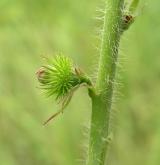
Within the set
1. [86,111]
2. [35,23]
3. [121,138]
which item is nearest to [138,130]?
[121,138]

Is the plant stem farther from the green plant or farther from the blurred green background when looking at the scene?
the blurred green background

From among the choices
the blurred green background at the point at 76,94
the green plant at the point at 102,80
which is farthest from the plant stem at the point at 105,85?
the blurred green background at the point at 76,94

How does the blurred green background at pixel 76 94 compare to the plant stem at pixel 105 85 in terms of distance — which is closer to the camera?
the plant stem at pixel 105 85

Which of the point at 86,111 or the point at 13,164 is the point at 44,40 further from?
the point at 13,164

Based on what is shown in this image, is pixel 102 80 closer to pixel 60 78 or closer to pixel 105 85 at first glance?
pixel 105 85

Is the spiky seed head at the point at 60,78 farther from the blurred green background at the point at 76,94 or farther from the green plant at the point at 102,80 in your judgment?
the blurred green background at the point at 76,94

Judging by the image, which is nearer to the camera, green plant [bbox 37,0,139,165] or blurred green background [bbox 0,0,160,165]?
green plant [bbox 37,0,139,165]

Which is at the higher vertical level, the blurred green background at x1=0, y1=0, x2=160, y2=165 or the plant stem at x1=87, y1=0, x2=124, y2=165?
the plant stem at x1=87, y1=0, x2=124, y2=165

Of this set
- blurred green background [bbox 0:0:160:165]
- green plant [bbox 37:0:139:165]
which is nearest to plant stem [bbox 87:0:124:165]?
green plant [bbox 37:0:139:165]
